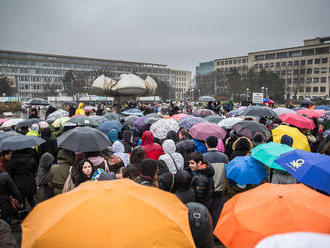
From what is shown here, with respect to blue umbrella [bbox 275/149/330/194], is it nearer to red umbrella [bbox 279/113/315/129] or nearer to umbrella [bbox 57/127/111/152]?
umbrella [bbox 57/127/111/152]

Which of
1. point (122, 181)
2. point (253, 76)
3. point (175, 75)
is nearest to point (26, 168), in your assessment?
point (122, 181)

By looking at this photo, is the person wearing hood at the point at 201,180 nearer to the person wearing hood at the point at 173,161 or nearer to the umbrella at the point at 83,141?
the person wearing hood at the point at 173,161

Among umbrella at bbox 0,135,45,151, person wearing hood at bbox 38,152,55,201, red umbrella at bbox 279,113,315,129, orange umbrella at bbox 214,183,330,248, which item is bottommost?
person wearing hood at bbox 38,152,55,201

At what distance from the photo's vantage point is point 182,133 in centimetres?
648

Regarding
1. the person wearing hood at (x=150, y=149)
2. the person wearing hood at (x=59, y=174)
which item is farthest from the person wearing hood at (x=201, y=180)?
the person wearing hood at (x=59, y=174)

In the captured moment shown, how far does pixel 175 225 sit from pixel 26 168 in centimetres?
390

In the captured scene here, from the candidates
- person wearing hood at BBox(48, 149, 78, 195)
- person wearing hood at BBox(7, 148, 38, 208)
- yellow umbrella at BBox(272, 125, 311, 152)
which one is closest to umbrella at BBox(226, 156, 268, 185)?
yellow umbrella at BBox(272, 125, 311, 152)

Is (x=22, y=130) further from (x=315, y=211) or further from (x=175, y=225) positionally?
(x=315, y=211)

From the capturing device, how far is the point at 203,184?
12.0ft

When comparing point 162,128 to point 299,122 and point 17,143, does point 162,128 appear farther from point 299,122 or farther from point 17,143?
point 299,122

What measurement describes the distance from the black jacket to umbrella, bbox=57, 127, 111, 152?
1.86 m

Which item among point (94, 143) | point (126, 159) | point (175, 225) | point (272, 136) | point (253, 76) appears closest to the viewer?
point (175, 225)

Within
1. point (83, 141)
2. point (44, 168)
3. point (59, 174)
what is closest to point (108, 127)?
point (44, 168)

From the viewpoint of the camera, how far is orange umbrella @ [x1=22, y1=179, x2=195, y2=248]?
1.71 m
